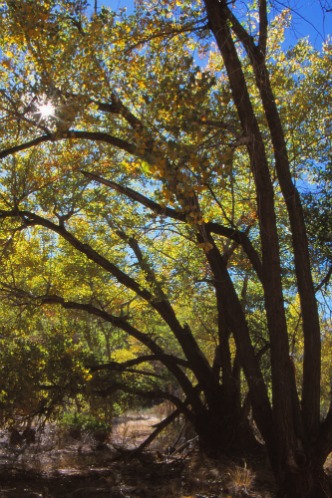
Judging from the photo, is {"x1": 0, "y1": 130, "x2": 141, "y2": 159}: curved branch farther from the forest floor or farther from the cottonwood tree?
the forest floor

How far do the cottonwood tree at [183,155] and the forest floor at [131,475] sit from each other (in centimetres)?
164

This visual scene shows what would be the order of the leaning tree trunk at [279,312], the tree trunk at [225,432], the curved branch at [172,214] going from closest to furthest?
the leaning tree trunk at [279,312]
the curved branch at [172,214]
the tree trunk at [225,432]

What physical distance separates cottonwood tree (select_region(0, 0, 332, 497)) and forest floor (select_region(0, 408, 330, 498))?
1.64 m

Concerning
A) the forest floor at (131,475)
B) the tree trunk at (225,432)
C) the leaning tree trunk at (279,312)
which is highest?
the leaning tree trunk at (279,312)

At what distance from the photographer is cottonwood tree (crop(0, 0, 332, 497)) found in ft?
18.1

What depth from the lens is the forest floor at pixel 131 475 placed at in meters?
7.81

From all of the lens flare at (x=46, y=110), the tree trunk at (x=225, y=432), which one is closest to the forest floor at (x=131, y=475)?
the tree trunk at (x=225, y=432)

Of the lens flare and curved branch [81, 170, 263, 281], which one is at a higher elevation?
the lens flare

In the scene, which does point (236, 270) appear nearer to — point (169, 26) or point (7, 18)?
point (169, 26)

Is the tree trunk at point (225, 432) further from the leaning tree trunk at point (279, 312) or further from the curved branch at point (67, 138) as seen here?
the curved branch at point (67, 138)

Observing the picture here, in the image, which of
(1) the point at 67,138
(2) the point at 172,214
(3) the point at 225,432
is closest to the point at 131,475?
(3) the point at 225,432

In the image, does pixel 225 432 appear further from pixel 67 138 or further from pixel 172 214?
pixel 67 138

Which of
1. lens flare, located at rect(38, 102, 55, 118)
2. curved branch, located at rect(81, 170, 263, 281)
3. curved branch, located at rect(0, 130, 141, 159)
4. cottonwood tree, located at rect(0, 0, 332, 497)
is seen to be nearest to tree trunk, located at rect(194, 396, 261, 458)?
cottonwood tree, located at rect(0, 0, 332, 497)

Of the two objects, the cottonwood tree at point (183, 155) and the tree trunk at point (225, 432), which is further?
the tree trunk at point (225, 432)
